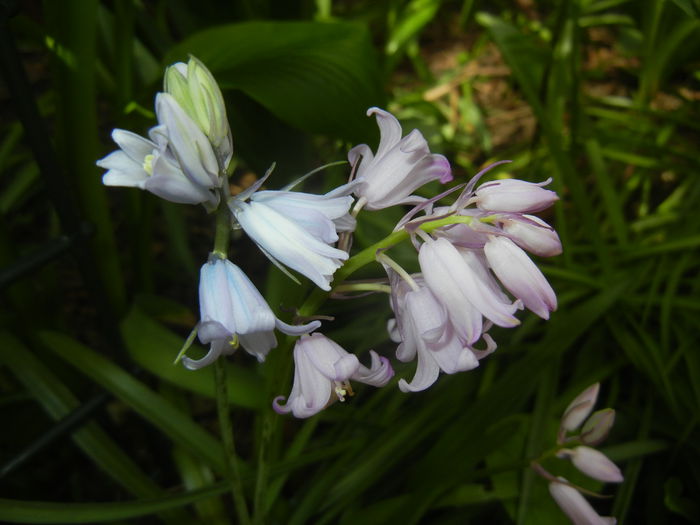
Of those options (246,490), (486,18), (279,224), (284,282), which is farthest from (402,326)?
(486,18)

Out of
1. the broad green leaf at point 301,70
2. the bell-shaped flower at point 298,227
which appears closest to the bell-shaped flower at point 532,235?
the bell-shaped flower at point 298,227

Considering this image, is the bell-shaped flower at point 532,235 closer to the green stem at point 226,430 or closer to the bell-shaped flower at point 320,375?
the bell-shaped flower at point 320,375

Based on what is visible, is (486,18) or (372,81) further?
(486,18)

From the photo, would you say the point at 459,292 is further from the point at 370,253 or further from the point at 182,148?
the point at 182,148

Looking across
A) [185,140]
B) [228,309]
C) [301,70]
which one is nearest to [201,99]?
[185,140]

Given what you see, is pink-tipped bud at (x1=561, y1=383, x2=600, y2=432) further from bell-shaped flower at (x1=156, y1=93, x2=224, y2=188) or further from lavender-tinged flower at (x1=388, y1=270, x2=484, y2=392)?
bell-shaped flower at (x1=156, y1=93, x2=224, y2=188)

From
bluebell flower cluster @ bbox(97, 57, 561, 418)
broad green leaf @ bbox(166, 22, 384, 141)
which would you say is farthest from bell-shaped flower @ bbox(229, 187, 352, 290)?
broad green leaf @ bbox(166, 22, 384, 141)

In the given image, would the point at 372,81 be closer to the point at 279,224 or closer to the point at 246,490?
the point at 279,224
